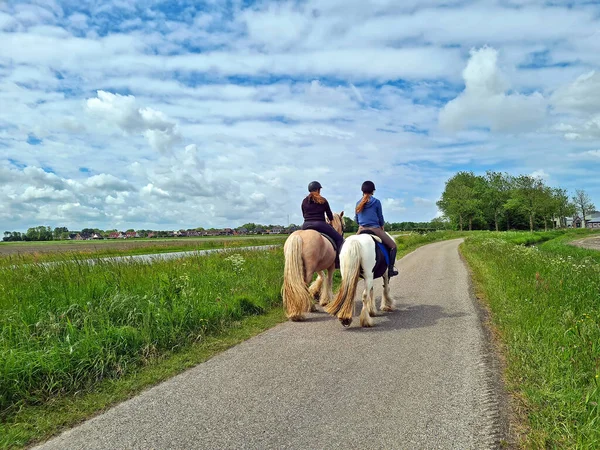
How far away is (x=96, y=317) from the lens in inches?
231

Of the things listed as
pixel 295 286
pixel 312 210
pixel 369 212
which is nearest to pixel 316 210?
pixel 312 210

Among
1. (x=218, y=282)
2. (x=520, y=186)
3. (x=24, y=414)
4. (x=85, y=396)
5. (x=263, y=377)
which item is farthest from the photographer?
(x=520, y=186)

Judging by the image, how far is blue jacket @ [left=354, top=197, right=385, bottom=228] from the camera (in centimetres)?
817

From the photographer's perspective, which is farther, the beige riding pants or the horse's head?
the horse's head

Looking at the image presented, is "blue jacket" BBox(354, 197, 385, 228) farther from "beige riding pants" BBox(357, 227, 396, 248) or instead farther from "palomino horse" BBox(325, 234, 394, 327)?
"palomino horse" BBox(325, 234, 394, 327)

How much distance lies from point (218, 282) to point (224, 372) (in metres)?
4.70

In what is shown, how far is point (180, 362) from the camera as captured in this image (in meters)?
5.21

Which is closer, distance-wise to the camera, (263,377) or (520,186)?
(263,377)

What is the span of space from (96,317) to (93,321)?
0.07 meters

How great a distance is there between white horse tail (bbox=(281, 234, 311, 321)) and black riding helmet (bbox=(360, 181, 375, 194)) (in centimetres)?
179

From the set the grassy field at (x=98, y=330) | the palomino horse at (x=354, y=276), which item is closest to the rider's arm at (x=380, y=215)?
the palomino horse at (x=354, y=276)

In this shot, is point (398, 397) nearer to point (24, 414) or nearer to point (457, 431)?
point (457, 431)

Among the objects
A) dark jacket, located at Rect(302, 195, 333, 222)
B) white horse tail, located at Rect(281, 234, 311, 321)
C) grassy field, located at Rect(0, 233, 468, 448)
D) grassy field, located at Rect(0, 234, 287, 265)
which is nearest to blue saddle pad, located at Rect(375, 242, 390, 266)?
dark jacket, located at Rect(302, 195, 333, 222)

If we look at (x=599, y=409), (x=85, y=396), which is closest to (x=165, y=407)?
(x=85, y=396)
